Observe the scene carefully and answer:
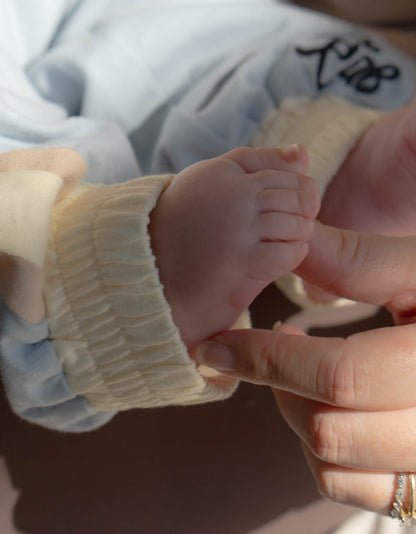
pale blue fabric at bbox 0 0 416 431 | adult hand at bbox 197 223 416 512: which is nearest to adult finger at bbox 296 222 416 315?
adult hand at bbox 197 223 416 512

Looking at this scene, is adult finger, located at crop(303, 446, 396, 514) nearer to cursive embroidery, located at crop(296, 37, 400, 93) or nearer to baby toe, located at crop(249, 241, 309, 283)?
baby toe, located at crop(249, 241, 309, 283)

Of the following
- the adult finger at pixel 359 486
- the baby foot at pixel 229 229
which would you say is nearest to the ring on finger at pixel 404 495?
the adult finger at pixel 359 486

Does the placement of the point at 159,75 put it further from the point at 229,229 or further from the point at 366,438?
the point at 366,438

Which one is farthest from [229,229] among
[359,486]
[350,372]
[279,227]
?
[359,486]

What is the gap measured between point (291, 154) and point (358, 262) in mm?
112

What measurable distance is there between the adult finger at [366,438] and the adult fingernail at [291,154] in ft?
0.71

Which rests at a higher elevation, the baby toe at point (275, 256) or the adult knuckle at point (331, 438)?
the baby toe at point (275, 256)

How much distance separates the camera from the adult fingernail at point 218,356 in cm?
43

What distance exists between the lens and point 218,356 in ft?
1.41

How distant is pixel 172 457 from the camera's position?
27.9 inches

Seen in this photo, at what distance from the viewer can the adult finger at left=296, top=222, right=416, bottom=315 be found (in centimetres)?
45

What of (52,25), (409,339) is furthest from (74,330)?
(52,25)

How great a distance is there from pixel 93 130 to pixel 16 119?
0.29 feet

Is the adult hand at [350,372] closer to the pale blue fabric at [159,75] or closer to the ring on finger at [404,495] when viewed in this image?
the ring on finger at [404,495]
